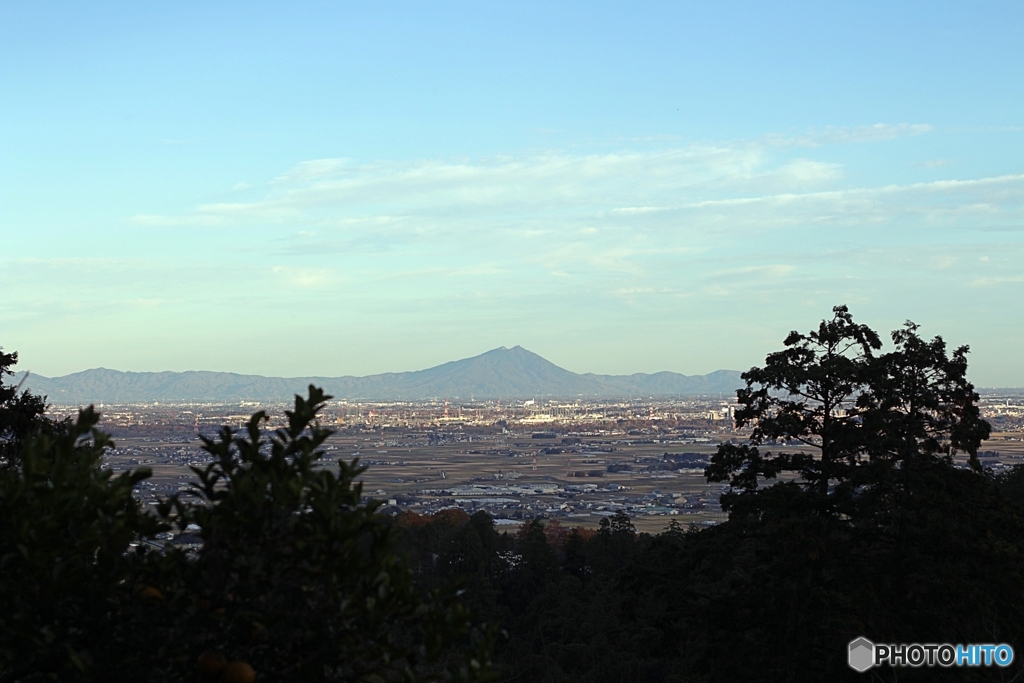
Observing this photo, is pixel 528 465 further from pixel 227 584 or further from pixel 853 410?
pixel 227 584

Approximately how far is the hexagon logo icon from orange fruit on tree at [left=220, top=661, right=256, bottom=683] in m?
9.92

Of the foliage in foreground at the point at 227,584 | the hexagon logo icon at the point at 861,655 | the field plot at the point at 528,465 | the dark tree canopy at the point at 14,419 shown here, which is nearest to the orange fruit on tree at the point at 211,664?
the foliage in foreground at the point at 227,584

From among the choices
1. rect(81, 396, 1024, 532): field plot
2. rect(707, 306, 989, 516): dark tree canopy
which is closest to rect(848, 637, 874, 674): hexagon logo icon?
rect(707, 306, 989, 516): dark tree canopy

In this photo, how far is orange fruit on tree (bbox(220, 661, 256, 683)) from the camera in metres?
4.23

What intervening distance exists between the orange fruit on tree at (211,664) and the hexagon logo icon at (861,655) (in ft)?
32.6

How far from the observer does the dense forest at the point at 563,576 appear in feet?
14.5

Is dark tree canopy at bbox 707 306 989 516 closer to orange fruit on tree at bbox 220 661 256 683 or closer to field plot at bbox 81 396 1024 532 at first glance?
orange fruit on tree at bbox 220 661 256 683

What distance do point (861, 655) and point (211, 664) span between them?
10.2 meters

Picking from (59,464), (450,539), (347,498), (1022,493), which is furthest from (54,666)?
(450,539)

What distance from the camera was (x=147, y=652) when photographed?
4484 mm

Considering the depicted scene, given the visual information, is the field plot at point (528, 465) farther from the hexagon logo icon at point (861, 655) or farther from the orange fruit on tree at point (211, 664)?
the orange fruit on tree at point (211, 664)

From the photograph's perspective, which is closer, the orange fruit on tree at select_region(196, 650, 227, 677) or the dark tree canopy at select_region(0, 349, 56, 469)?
the orange fruit on tree at select_region(196, 650, 227, 677)

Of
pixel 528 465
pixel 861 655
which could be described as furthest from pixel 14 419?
pixel 528 465

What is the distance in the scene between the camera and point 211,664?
4.32 metres
